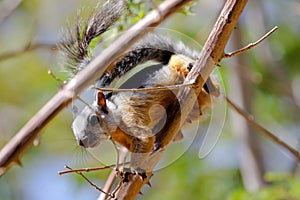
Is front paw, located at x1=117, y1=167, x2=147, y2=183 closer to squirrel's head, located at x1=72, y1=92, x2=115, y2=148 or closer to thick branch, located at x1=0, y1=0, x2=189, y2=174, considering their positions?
squirrel's head, located at x1=72, y1=92, x2=115, y2=148

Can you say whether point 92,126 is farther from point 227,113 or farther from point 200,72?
point 227,113

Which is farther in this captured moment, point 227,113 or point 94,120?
point 227,113

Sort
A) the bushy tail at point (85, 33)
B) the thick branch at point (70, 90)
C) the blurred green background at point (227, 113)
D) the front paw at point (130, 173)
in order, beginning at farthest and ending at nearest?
the blurred green background at point (227, 113), the front paw at point (130, 173), the bushy tail at point (85, 33), the thick branch at point (70, 90)

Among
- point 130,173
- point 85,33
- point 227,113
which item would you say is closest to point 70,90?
point 85,33

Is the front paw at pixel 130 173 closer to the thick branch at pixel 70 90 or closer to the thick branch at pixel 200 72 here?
the thick branch at pixel 200 72

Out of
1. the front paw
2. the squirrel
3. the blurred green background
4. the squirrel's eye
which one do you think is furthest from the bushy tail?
the blurred green background

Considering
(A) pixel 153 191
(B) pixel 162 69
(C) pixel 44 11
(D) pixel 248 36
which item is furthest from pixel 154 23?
(C) pixel 44 11

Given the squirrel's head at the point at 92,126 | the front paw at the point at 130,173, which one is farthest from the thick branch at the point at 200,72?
the squirrel's head at the point at 92,126

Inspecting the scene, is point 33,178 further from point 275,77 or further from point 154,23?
point 154,23
